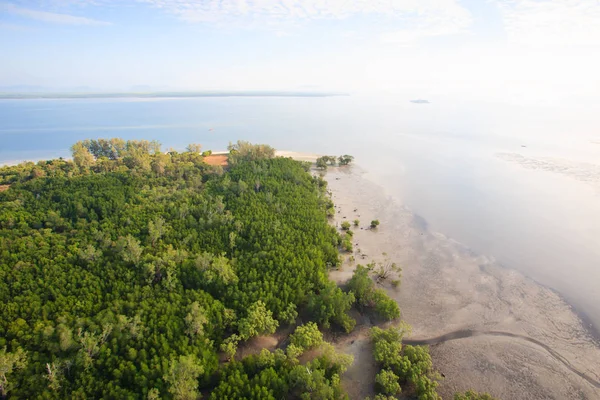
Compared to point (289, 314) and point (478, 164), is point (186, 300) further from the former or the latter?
point (478, 164)

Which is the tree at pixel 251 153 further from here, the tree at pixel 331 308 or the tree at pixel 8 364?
the tree at pixel 8 364

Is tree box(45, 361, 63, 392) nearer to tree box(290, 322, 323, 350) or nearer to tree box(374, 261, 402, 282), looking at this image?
tree box(290, 322, 323, 350)

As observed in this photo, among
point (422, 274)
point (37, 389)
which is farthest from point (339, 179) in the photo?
point (37, 389)

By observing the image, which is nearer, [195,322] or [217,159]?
[195,322]

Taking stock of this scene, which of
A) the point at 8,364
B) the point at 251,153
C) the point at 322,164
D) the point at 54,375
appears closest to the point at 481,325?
the point at 54,375

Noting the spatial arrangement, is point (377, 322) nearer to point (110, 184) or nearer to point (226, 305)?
point (226, 305)

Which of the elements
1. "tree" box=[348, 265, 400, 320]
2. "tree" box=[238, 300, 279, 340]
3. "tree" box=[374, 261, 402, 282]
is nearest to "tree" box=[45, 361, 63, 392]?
"tree" box=[238, 300, 279, 340]

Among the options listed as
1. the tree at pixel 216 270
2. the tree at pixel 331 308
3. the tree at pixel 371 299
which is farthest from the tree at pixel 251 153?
the tree at pixel 331 308
